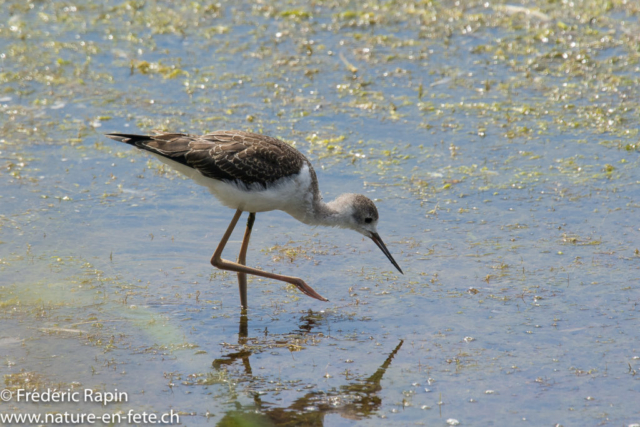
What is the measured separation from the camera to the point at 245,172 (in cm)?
616

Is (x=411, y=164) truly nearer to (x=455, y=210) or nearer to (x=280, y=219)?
(x=455, y=210)

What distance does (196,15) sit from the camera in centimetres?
1185

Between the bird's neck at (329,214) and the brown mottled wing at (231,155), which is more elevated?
the brown mottled wing at (231,155)

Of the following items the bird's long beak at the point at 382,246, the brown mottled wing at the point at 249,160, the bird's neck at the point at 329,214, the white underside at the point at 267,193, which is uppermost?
the brown mottled wing at the point at 249,160

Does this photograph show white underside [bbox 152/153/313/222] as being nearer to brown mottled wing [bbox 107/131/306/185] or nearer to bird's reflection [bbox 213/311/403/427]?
brown mottled wing [bbox 107/131/306/185]

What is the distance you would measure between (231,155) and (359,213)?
114cm

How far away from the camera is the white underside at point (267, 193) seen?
20.4 ft

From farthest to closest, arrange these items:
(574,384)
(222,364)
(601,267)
Result: (601,267)
(222,364)
(574,384)

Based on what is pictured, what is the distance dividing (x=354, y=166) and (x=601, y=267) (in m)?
2.80

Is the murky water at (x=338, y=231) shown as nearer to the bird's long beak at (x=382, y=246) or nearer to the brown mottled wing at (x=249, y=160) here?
the bird's long beak at (x=382, y=246)

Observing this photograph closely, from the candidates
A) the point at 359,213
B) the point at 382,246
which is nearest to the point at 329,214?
the point at 359,213

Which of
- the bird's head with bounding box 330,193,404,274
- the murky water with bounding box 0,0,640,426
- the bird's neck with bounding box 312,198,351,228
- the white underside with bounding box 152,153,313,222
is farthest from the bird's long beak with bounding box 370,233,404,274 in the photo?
the white underside with bounding box 152,153,313,222

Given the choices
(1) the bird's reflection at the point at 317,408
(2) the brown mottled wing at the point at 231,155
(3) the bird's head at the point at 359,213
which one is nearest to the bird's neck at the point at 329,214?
(3) the bird's head at the point at 359,213

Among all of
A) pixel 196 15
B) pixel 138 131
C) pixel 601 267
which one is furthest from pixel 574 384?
pixel 196 15
